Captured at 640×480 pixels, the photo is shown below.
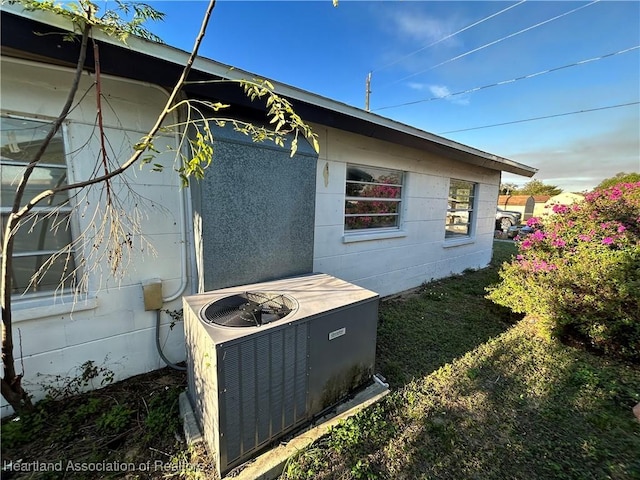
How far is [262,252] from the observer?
7.98 feet

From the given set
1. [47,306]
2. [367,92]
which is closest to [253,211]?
[47,306]

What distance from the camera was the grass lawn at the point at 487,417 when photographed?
1.61 m

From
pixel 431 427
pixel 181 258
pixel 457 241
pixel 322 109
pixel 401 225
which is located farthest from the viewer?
pixel 457 241

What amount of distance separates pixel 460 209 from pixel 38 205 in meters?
6.98

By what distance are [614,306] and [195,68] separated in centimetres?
468

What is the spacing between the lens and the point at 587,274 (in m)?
2.93

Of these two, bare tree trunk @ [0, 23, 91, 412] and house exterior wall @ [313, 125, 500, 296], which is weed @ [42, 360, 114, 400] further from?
house exterior wall @ [313, 125, 500, 296]

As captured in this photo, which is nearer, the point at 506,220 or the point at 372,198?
the point at 372,198

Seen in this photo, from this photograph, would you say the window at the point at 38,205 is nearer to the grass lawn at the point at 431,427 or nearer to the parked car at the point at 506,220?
the grass lawn at the point at 431,427

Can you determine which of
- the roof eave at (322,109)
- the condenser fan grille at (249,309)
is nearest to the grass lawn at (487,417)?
the condenser fan grille at (249,309)

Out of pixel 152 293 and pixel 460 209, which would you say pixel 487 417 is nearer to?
pixel 152 293

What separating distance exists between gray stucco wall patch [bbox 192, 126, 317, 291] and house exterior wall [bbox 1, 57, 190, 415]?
1.30ft

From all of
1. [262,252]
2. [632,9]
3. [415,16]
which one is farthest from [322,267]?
[632,9]

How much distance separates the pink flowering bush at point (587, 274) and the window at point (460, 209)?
196cm
